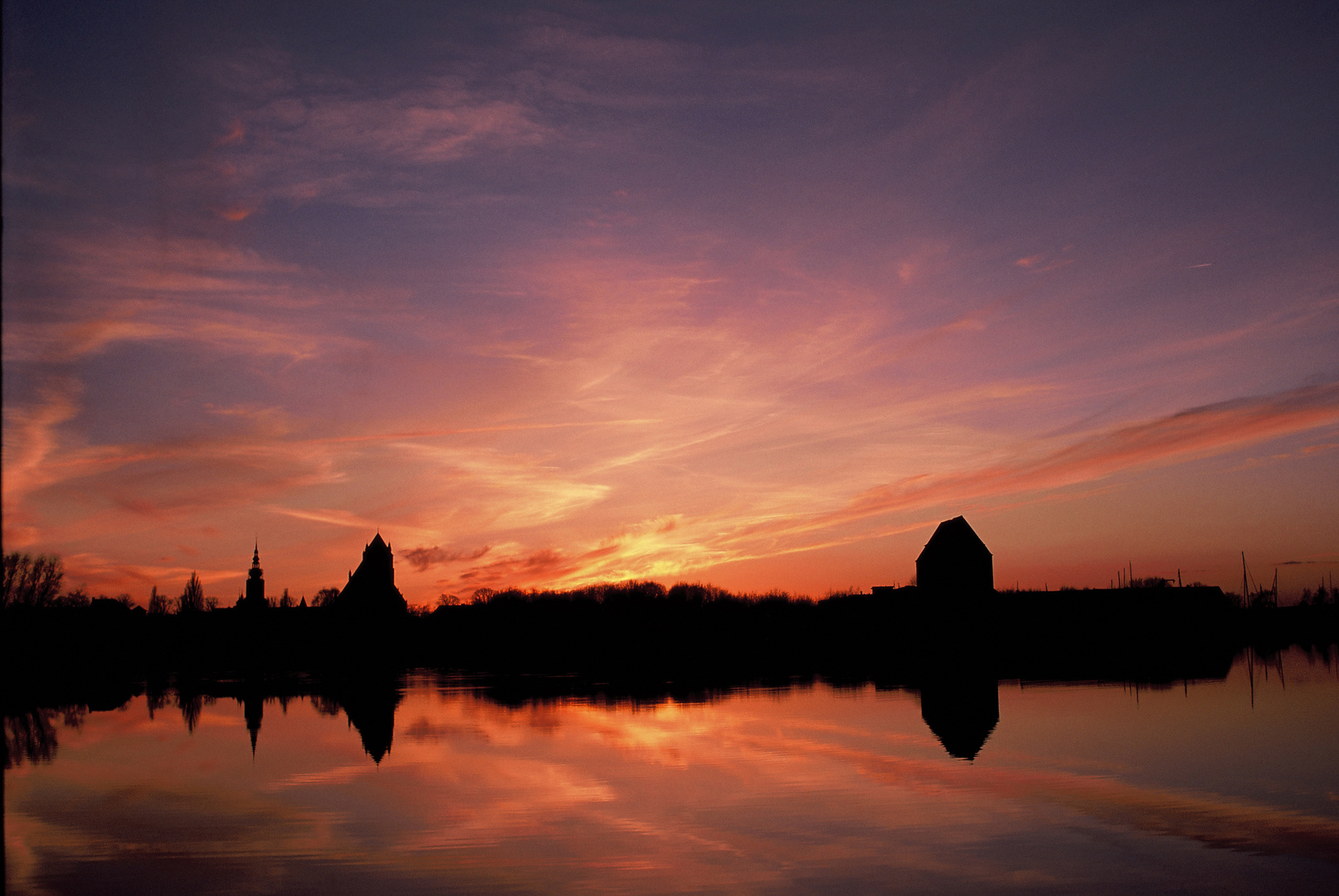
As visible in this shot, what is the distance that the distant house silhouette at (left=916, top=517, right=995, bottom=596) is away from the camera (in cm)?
8994

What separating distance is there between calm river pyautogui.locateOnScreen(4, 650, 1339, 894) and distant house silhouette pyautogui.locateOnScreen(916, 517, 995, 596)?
56.6m

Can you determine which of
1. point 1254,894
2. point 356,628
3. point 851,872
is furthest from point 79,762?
point 356,628

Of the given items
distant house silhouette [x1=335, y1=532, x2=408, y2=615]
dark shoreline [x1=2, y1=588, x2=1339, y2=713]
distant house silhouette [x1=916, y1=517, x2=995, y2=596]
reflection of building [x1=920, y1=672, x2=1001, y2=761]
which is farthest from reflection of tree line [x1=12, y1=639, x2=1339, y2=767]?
distant house silhouette [x1=335, y1=532, x2=408, y2=615]

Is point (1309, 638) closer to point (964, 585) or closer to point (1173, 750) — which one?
point (964, 585)

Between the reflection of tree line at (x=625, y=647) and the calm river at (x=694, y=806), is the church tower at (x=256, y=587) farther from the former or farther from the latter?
the calm river at (x=694, y=806)

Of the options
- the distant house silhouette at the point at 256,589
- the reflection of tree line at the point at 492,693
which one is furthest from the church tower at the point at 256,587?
the reflection of tree line at the point at 492,693

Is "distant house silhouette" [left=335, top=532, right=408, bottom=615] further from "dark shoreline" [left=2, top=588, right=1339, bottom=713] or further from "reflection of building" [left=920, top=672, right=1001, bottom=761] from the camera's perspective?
"reflection of building" [left=920, top=672, right=1001, bottom=761]

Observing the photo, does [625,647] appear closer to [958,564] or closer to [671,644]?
[671,644]

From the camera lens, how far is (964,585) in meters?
89.8

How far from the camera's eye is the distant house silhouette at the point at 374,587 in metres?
129

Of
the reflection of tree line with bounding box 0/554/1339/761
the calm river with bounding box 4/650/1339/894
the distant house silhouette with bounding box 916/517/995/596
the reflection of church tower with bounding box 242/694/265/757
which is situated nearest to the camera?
the calm river with bounding box 4/650/1339/894

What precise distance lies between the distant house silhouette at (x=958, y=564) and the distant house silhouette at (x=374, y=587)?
73.4 metres

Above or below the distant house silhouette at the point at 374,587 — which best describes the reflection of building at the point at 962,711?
below

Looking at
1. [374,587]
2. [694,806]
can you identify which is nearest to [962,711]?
[694,806]
